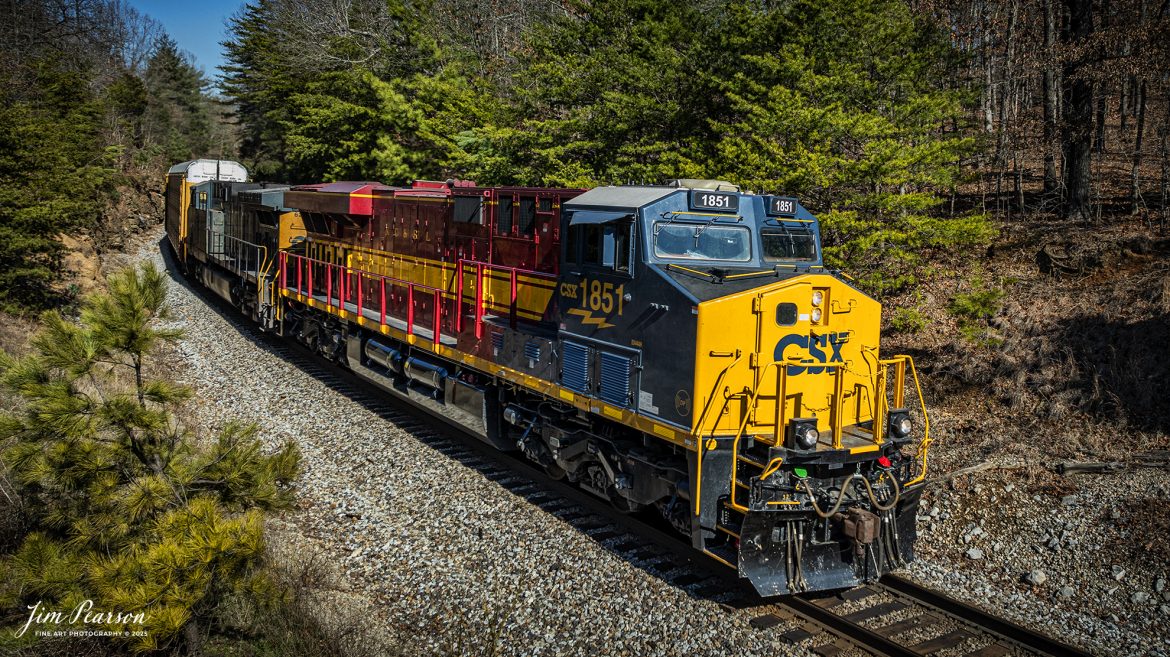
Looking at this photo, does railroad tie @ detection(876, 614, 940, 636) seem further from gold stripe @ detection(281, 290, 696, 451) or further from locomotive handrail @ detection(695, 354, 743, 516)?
gold stripe @ detection(281, 290, 696, 451)

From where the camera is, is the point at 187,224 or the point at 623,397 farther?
the point at 187,224

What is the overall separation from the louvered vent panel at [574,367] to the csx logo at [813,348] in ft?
6.43

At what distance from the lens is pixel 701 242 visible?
7.26m

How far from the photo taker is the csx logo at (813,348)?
6.68 meters

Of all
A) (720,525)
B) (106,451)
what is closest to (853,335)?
(720,525)

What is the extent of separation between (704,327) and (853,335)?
164 cm

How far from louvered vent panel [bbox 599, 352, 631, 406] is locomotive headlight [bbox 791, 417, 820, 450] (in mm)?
1578

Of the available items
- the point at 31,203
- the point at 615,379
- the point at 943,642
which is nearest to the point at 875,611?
the point at 943,642

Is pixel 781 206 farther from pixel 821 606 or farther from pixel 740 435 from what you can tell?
pixel 821 606

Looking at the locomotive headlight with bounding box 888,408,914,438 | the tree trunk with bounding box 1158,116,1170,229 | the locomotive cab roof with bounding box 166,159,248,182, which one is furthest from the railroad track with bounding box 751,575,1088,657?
the locomotive cab roof with bounding box 166,159,248,182

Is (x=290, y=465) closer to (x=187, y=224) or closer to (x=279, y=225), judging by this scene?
(x=279, y=225)

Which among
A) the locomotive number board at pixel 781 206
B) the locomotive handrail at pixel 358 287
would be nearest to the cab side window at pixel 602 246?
the locomotive number board at pixel 781 206

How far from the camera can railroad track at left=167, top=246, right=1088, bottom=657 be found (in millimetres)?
5883

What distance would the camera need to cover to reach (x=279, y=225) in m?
16.3
